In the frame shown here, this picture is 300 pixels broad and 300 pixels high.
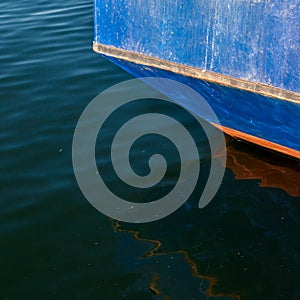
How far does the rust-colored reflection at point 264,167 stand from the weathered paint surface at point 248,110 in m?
0.45

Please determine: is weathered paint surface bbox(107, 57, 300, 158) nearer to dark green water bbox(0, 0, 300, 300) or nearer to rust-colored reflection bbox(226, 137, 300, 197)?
rust-colored reflection bbox(226, 137, 300, 197)

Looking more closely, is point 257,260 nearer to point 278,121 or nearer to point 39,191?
point 278,121

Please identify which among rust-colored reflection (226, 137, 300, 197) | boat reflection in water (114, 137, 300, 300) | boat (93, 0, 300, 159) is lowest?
boat reflection in water (114, 137, 300, 300)

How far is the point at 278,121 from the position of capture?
4328 mm

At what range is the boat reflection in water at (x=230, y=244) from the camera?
396 centimetres

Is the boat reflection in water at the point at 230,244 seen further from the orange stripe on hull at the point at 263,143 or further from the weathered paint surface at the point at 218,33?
the weathered paint surface at the point at 218,33

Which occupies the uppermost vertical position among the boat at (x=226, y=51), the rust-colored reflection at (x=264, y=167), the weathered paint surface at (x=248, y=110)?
the boat at (x=226, y=51)

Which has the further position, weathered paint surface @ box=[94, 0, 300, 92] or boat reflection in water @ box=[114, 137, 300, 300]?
boat reflection in water @ box=[114, 137, 300, 300]

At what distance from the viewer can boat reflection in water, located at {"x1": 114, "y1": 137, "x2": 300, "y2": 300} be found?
13.0ft

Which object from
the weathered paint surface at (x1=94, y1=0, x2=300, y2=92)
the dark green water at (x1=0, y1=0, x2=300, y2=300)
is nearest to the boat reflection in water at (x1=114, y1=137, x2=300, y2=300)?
the dark green water at (x1=0, y1=0, x2=300, y2=300)

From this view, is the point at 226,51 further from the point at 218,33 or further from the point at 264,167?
the point at 264,167

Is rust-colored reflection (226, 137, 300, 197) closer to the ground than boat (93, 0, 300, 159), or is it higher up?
closer to the ground

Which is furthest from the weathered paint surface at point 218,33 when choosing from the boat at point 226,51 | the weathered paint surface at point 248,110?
the weathered paint surface at point 248,110

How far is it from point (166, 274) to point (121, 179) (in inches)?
53.9
